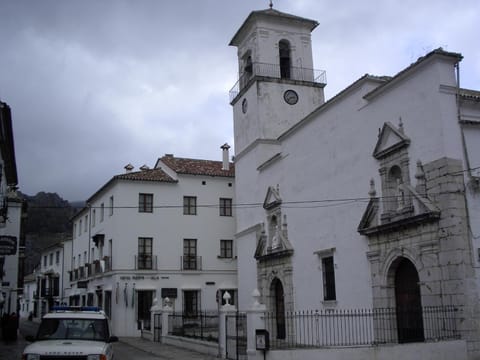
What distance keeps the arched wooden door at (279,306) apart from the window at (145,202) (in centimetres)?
1154

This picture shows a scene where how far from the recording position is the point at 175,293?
31922mm

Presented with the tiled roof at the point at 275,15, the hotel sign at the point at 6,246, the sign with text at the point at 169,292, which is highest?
the tiled roof at the point at 275,15

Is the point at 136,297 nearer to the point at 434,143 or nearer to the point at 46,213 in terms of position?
the point at 434,143

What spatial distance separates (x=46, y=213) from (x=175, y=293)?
183 ft

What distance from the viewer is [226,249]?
34.3 metres

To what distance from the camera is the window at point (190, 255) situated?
3291cm

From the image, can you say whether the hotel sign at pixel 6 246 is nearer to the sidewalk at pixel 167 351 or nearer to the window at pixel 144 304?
the sidewalk at pixel 167 351

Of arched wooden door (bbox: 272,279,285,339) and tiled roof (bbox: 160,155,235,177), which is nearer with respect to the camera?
arched wooden door (bbox: 272,279,285,339)

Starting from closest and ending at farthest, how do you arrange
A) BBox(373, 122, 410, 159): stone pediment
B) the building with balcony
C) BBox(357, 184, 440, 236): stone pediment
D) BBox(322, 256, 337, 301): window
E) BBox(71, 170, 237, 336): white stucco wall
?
BBox(357, 184, 440, 236): stone pediment < BBox(373, 122, 410, 159): stone pediment < BBox(322, 256, 337, 301): window < BBox(71, 170, 237, 336): white stucco wall < the building with balcony

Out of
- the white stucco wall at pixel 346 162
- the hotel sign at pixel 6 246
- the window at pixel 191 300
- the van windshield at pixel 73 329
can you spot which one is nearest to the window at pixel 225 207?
the window at pixel 191 300

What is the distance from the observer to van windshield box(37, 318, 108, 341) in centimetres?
1177

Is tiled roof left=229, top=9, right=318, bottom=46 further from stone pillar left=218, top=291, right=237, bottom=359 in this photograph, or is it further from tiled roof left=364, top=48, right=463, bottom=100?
stone pillar left=218, top=291, right=237, bottom=359

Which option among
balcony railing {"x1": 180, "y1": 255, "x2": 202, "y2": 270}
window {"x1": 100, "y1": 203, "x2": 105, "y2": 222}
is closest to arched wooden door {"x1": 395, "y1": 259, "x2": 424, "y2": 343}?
balcony railing {"x1": 180, "y1": 255, "x2": 202, "y2": 270}

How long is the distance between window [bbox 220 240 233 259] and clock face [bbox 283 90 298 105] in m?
11.4
